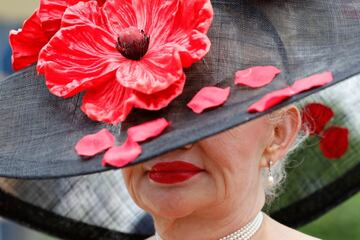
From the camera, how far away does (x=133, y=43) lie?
163 cm

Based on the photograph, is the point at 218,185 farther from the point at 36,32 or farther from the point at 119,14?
the point at 36,32

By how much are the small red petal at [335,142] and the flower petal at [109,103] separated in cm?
91

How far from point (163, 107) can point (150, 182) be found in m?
0.23

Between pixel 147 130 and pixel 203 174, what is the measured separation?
0.76 feet

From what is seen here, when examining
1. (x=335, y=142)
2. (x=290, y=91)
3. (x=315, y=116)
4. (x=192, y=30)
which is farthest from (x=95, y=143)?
(x=335, y=142)

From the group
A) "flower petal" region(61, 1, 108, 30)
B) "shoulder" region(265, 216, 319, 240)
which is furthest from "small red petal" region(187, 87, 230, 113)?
"shoulder" region(265, 216, 319, 240)

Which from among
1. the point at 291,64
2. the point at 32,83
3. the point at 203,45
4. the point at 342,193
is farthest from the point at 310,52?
the point at 342,193

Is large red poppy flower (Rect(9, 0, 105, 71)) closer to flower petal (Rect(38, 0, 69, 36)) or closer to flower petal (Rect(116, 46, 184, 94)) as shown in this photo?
flower petal (Rect(38, 0, 69, 36))

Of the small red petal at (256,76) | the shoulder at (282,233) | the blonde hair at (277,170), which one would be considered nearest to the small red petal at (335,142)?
the blonde hair at (277,170)

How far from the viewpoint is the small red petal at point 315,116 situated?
7.30 feet

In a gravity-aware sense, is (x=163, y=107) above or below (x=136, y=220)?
above

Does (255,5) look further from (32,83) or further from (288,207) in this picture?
(288,207)

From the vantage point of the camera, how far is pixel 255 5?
1734 mm

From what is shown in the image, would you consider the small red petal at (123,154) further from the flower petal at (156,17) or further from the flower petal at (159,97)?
the flower petal at (156,17)
